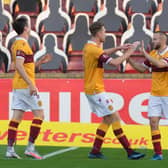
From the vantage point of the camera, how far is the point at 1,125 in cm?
1003

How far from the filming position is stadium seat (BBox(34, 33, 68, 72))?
12430 mm

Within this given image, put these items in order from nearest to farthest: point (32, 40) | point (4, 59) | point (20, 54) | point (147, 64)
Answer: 1. point (20, 54)
2. point (147, 64)
3. point (4, 59)
4. point (32, 40)

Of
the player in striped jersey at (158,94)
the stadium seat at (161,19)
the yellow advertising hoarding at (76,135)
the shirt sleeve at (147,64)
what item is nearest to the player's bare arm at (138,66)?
the shirt sleeve at (147,64)

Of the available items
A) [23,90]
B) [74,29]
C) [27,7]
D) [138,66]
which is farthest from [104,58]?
[27,7]

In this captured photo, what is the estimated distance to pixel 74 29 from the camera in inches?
494

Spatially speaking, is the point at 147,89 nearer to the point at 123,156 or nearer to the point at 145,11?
the point at 123,156

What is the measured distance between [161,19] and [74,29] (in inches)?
66.5

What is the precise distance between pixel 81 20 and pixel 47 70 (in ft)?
3.90

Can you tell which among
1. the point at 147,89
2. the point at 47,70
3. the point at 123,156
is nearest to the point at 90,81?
the point at 123,156

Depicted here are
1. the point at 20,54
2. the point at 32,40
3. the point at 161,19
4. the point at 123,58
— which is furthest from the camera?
the point at 32,40

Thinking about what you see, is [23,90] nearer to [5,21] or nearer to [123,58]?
[123,58]

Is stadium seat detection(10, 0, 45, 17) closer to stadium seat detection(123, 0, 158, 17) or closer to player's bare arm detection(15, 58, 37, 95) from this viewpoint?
stadium seat detection(123, 0, 158, 17)

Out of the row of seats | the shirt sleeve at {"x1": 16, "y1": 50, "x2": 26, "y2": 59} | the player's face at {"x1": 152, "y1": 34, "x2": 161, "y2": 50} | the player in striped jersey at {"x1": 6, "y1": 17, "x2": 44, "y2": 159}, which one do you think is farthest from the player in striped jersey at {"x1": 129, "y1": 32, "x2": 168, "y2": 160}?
the row of seats

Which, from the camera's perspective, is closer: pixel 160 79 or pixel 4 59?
pixel 160 79
